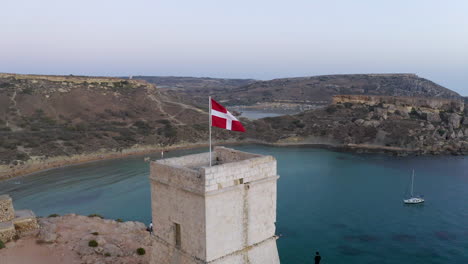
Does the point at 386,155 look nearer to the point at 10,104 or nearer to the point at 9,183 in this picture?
the point at 9,183

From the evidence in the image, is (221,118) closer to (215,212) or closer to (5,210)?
(215,212)

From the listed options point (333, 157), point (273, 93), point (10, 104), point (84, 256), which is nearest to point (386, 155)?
point (333, 157)

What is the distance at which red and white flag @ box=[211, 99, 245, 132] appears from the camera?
28.7 feet

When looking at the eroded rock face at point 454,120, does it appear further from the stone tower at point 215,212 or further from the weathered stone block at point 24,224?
the weathered stone block at point 24,224

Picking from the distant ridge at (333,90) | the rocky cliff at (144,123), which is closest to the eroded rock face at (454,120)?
the rocky cliff at (144,123)

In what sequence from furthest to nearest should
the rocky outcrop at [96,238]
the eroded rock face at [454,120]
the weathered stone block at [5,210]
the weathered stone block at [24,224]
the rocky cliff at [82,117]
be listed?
the eroded rock face at [454,120] < the rocky cliff at [82,117] < the weathered stone block at [24,224] < the weathered stone block at [5,210] < the rocky outcrop at [96,238]

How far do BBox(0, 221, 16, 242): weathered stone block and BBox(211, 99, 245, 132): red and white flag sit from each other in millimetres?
12061

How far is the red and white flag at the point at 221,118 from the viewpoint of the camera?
874 cm

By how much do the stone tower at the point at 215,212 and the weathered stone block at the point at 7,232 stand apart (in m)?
9.21

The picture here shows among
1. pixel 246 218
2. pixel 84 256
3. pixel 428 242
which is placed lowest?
pixel 428 242

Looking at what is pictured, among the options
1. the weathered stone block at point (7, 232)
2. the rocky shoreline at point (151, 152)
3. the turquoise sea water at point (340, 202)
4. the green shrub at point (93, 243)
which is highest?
the weathered stone block at point (7, 232)

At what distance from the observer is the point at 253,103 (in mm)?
121312

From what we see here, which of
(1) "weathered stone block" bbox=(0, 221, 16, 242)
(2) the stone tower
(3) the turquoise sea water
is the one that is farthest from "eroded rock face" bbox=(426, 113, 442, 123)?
(1) "weathered stone block" bbox=(0, 221, 16, 242)

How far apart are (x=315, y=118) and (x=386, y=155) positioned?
1936 centimetres
